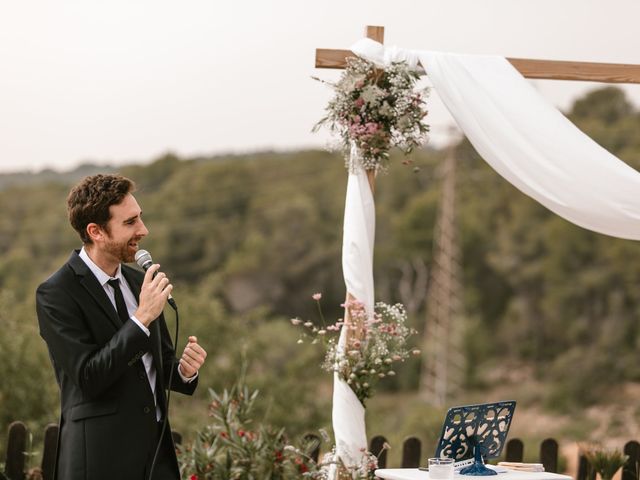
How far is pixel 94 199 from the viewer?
3318 millimetres

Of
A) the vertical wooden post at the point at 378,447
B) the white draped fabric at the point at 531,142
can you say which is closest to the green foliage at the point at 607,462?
the vertical wooden post at the point at 378,447

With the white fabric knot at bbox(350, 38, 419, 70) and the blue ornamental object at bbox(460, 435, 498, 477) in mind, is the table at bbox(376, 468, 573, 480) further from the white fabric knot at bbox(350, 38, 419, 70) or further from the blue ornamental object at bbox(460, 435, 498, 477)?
Result: the white fabric knot at bbox(350, 38, 419, 70)

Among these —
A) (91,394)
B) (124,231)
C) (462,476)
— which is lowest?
(462,476)

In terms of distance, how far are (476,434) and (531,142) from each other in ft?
4.74

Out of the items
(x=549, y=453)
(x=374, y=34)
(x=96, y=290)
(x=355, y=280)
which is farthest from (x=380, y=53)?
(x=549, y=453)

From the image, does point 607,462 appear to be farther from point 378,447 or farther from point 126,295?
point 126,295

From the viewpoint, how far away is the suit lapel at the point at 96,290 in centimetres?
327

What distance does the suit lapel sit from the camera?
327cm

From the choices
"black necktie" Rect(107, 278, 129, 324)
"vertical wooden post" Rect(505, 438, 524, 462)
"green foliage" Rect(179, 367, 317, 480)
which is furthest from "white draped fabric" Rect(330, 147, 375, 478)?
"black necktie" Rect(107, 278, 129, 324)

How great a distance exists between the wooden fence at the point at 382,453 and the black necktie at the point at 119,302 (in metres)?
2.13

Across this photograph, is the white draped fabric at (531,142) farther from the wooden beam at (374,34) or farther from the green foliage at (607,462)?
the green foliage at (607,462)

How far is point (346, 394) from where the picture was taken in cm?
481

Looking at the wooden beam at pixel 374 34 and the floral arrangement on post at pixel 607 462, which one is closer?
the wooden beam at pixel 374 34

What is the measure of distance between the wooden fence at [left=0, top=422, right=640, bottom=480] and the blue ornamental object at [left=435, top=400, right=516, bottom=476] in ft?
3.57
